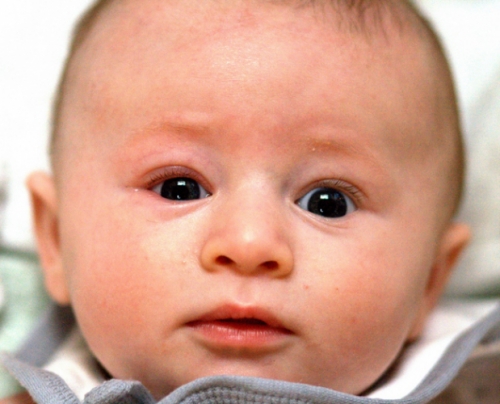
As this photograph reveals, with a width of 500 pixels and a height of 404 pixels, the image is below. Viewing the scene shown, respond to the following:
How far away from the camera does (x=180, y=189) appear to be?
1.40 m

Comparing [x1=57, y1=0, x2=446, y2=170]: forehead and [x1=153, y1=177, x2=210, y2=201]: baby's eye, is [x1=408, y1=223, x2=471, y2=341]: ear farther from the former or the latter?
[x1=153, y1=177, x2=210, y2=201]: baby's eye

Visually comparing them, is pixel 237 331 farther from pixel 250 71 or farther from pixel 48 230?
pixel 48 230

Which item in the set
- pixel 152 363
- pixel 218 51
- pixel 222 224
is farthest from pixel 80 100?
pixel 152 363

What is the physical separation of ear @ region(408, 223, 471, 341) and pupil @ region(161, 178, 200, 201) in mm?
590

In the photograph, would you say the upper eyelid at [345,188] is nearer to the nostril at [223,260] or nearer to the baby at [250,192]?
the baby at [250,192]

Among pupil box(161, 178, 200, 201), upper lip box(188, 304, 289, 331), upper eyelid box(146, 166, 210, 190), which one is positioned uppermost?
upper eyelid box(146, 166, 210, 190)

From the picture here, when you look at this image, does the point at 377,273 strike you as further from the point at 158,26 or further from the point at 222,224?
the point at 158,26

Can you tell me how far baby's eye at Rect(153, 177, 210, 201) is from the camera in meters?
1.39

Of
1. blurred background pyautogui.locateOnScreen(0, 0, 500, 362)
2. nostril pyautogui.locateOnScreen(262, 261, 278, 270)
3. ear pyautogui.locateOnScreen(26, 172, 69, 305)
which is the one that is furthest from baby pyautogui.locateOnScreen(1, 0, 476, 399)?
blurred background pyautogui.locateOnScreen(0, 0, 500, 362)

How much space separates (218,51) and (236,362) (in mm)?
568

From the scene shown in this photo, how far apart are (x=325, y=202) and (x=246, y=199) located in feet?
0.61

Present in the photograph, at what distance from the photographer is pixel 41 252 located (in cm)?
167

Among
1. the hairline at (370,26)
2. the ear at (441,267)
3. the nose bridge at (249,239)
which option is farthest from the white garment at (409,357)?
the nose bridge at (249,239)

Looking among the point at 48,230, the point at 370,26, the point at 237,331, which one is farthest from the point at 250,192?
the point at 48,230
